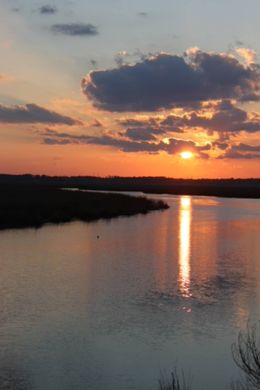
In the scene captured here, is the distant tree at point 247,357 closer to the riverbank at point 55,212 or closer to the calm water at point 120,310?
the calm water at point 120,310

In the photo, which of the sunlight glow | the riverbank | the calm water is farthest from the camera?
the riverbank

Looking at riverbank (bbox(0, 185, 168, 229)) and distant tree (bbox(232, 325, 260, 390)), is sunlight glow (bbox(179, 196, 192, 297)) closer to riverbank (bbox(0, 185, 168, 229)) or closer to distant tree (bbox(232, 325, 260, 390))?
distant tree (bbox(232, 325, 260, 390))

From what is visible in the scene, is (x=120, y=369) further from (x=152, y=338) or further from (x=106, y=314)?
(x=106, y=314)

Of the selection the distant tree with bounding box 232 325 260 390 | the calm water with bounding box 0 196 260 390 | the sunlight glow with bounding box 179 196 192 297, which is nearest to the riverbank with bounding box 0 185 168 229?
the calm water with bounding box 0 196 260 390

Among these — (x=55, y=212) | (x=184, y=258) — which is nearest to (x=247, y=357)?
(x=184, y=258)

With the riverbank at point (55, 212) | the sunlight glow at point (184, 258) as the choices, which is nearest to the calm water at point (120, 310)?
the sunlight glow at point (184, 258)

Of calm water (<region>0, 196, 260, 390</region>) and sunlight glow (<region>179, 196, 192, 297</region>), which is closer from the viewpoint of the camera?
calm water (<region>0, 196, 260, 390</region>)

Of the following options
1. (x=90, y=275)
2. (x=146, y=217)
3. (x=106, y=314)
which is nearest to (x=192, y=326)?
(x=106, y=314)

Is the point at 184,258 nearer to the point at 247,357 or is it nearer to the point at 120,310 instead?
the point at 120,310
